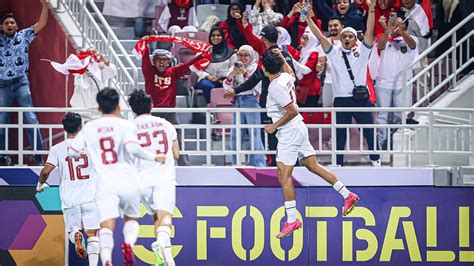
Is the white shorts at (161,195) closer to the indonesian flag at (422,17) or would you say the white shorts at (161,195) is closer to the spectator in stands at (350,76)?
the spectator in stands at (350,76)

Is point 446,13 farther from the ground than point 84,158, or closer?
farther from the ground

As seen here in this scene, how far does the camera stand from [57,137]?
22.8 meters

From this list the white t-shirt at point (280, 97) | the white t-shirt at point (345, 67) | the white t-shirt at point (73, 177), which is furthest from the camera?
the white t-shirt at point (345, 67)

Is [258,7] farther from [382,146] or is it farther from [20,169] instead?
[20,169]

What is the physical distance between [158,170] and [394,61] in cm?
528

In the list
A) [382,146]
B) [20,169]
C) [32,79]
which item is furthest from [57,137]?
[382,146]

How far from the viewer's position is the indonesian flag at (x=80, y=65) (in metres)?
20.3

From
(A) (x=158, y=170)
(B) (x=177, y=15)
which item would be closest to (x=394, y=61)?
(B) (x=177, y=15)

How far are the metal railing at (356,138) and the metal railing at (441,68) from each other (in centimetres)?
40

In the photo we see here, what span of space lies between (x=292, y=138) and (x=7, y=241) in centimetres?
405

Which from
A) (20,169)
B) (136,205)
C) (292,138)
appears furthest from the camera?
(20,169)

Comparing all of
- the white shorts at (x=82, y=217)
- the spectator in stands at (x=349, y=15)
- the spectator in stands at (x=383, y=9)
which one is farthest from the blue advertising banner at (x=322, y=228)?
the spectator in stands at (x=383, y=9)

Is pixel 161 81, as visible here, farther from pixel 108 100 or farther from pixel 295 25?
pixel 108 100

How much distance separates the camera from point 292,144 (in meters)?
18.9
